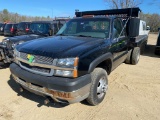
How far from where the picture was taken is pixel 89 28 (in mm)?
4551

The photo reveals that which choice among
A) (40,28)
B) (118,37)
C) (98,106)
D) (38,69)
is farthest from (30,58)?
(40,28)

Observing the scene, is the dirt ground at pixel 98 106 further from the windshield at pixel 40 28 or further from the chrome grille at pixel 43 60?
the windshield at pixel 40 28

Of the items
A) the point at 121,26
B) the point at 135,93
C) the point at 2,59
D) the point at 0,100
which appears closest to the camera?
the point at 0,100

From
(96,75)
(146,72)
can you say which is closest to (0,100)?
(96,75)

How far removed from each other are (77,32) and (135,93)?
215cm

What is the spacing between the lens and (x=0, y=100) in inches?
157

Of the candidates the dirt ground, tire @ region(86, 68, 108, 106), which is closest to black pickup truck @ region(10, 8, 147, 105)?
tire @ region(86, 68, 108, 106)

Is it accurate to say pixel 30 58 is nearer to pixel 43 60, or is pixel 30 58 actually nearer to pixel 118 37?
pixel 43 60

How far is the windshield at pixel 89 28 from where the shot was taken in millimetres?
4379

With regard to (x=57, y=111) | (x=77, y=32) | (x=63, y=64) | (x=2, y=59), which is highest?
(x=77, y=32)

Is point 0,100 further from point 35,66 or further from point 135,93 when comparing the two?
point 135,93

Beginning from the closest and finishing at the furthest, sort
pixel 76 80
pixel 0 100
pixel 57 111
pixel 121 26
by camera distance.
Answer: pixel 76 80
pixel 57 111
pixel 0 100
pixel 121 26

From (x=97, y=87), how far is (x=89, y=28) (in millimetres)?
1647

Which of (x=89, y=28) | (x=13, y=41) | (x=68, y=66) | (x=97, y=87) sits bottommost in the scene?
(x=97, y=87)
